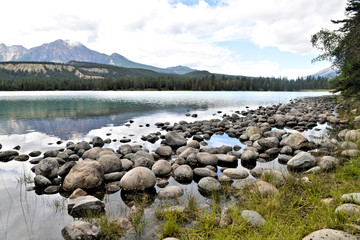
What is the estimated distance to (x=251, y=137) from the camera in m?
14.9

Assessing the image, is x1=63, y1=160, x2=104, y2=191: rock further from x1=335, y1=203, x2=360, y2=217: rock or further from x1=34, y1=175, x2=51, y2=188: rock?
x1=335, y1=203, x2=360, y2=217: rock

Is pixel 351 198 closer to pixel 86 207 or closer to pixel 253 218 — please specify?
pixel 253 218

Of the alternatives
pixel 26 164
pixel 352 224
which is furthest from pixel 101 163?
pixel 352 224

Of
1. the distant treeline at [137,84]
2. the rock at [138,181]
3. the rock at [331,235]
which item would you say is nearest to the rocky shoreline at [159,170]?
the rock at [138,181]

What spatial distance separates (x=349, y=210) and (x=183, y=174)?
5.48 meters

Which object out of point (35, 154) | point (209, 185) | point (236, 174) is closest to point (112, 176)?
point (209, 185)

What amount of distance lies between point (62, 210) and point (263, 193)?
20.1 ft

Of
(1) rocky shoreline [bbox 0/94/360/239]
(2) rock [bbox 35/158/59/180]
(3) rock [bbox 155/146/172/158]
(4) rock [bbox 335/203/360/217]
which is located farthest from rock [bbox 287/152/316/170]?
(2) rock [bbox 35/158/59/180]

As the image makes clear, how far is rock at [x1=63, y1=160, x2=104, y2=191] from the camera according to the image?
7688 mm

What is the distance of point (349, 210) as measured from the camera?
432 centimetres

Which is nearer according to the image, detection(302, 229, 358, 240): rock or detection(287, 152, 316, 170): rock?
detection(302, 229, 358, 240): rock

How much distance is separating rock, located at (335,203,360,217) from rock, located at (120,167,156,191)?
220 inches

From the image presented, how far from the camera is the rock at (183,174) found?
8.52 m

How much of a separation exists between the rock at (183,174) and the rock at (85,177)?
118 inches
